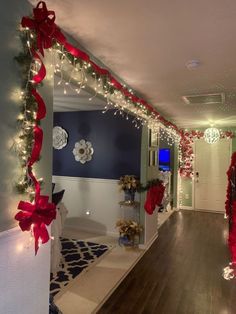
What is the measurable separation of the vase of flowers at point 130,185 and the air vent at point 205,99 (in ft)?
5.07

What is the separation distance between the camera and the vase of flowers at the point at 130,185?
431 centimetres

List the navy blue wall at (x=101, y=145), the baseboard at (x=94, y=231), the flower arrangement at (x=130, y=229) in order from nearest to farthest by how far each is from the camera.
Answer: the flower arrangement at (x=130, y=229) < the navy blue wall at (x=101, y=145) < the baseboard at (x=94, y=231)

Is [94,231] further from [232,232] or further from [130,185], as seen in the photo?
[232,232]

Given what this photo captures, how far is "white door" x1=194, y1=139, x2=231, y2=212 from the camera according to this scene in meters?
7.20

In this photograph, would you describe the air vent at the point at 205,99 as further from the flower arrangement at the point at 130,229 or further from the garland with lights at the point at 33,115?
the garland with lights at the point at 33,115

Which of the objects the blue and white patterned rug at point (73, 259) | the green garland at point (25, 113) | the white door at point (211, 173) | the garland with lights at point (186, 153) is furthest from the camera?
the garland with lights at point (186, 153)

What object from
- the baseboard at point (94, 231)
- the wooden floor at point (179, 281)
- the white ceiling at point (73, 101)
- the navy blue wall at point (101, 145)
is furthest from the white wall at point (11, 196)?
the baseboard at point (94, 231)

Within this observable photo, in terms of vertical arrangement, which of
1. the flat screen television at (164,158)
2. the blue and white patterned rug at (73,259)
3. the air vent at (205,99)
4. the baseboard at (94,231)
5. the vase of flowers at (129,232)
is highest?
the air vent at (205,99)

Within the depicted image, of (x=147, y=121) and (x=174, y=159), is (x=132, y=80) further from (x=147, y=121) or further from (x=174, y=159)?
(x=174, y=159)

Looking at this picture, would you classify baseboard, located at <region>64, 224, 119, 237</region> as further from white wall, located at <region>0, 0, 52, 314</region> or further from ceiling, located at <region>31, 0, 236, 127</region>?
white wall, located at <region>0, 0, 52, 314</region>

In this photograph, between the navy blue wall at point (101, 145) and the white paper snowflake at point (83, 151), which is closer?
the navy blue wall at point (101, 145)

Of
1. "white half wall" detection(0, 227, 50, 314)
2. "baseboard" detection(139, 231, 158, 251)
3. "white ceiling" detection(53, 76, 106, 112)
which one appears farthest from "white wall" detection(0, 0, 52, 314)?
"baseboard" detection(139, 231, 158, 251)

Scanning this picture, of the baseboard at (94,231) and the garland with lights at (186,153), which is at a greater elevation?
the garland with lights at (186,153)

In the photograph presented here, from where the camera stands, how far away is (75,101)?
435 centimetres
